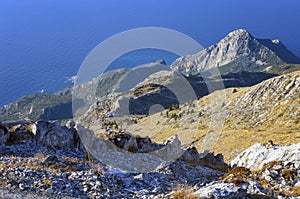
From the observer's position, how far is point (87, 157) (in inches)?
1072

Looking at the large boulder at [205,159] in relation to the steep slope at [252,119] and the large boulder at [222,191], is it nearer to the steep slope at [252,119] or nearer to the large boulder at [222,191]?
the steep slope at [252,119]

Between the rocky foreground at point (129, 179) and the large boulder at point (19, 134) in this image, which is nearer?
the rocky foreground at point (129, 179)

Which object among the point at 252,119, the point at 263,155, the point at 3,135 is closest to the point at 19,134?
the point at 3,135

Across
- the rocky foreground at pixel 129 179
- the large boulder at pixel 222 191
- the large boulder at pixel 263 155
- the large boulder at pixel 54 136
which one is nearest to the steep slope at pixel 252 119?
the large boulder at pixel 263 155

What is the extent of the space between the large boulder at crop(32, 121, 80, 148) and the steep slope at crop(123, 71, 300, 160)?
88.5 ft

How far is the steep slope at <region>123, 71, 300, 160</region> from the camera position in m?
55.2

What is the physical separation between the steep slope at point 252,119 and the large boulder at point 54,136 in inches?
1062

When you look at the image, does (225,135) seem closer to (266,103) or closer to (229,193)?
(266,103)

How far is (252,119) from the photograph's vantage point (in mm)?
Answer: 70312

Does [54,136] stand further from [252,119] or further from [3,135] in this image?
[252,119]

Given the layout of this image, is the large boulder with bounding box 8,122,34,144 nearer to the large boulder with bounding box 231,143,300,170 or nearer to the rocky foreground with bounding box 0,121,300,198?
the rocky foreground with bounding box 0,121,300,198

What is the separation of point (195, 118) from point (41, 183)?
8095 centimetres

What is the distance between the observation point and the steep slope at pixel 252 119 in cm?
5525

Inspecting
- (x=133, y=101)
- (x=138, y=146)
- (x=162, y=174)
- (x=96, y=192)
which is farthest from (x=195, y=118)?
(x=133, y=101)
